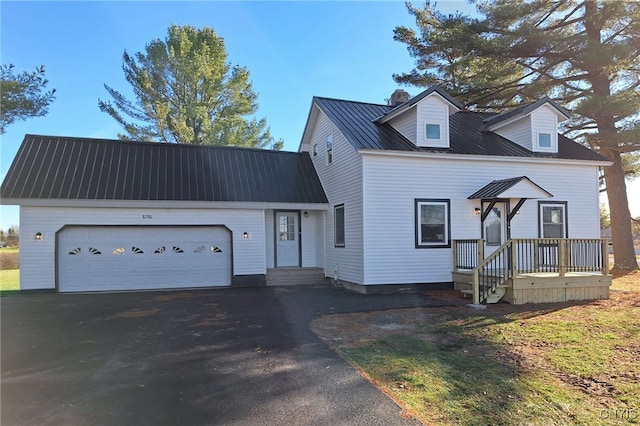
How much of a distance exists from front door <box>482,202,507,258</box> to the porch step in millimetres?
5338

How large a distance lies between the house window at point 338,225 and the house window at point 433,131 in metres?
3.41

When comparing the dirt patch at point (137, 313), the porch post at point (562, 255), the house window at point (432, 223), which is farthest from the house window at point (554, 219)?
the dirt patch at point (137, 313)

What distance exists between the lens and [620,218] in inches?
640

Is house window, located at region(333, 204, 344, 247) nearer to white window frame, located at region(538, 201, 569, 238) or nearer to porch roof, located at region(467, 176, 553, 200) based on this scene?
porch roof, located at region(467, 176, 553, 200)

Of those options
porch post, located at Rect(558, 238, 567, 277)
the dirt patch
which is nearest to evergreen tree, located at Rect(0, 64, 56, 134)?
the dirt patch

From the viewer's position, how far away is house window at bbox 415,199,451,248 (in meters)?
11.6

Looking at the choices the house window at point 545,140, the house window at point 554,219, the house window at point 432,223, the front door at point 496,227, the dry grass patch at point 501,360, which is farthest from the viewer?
the house window at point 545,140

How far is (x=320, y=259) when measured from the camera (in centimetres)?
1441

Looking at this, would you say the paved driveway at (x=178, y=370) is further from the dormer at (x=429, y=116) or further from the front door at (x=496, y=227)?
the dormer at (x=429, y=116)

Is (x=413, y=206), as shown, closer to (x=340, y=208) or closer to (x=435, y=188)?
(x=435, y=188)

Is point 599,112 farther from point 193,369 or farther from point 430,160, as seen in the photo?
point 193,369

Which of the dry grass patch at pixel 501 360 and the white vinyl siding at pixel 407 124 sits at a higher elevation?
the white vinyl siding at pixel 407 124

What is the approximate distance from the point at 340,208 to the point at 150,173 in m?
6.20

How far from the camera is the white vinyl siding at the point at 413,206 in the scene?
11.2 m
